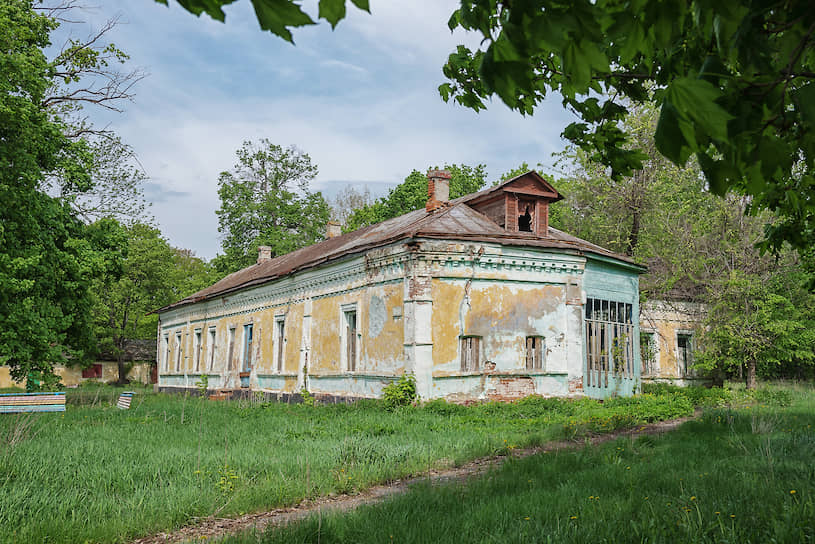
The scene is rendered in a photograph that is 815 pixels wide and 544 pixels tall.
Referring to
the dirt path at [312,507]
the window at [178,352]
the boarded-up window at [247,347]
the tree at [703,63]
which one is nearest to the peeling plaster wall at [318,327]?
the boarded-up window at [247,347]

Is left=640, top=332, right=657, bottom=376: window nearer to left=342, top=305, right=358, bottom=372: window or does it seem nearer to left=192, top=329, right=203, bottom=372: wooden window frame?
left=342, top=305, right=358, bottom=372: window

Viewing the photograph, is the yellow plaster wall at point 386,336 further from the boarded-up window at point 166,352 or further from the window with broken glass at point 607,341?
the boarded-up window at point 166,352

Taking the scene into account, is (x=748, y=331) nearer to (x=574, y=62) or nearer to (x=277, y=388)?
(x=277, y=388)

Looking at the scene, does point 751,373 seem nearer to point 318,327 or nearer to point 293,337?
point 318,327

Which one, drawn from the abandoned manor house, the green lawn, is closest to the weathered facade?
the abandoned manor house

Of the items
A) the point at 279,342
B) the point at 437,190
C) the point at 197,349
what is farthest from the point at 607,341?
the point at 197,349

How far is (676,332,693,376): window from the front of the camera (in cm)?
2488

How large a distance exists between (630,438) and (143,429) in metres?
8.53

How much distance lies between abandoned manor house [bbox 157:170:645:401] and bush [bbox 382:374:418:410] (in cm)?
24

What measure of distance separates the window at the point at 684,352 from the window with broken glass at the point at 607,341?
25.0 feet

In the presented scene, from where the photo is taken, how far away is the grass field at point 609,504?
467 cm

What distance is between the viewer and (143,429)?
11305 mm

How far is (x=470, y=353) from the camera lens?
1581cm

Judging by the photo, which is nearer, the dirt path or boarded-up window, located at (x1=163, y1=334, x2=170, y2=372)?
the dirt path
